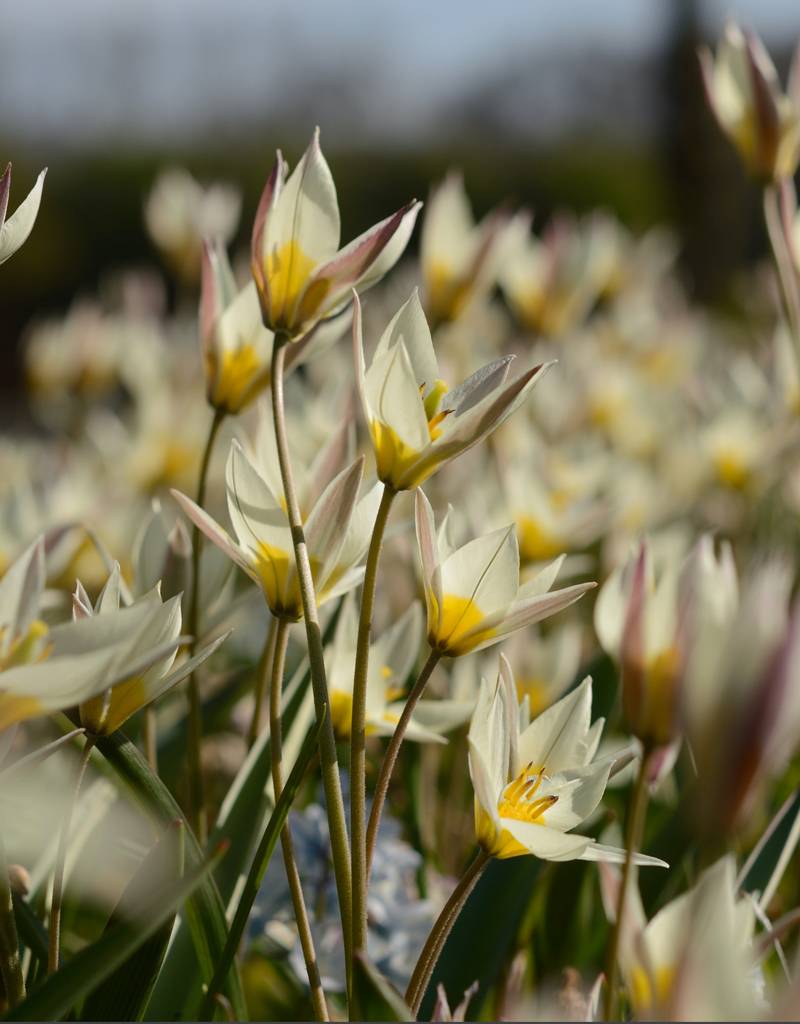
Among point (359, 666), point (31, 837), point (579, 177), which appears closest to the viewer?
point (359, 666)

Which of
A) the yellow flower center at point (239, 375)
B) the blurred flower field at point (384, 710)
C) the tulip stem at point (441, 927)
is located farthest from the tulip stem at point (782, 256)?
the tulip stem at point (441, 927)

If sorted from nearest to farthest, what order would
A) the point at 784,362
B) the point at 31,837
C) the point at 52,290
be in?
the point at 31,837
the point at 784,362
the point at 52,290

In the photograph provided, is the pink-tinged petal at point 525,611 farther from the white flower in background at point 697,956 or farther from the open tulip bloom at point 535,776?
the white flower in background at point 697,956

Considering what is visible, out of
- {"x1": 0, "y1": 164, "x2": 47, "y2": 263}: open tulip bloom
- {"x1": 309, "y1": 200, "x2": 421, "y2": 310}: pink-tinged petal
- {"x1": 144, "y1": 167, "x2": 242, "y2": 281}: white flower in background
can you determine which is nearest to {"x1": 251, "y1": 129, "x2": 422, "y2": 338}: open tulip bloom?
{"x1": 309, "y1": 200, "x2": 421, "y2": 310}: pink-tinged petal

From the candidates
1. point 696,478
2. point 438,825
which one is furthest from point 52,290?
point 438,825

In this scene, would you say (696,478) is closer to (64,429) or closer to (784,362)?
(784,362)

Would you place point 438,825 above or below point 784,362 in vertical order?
below

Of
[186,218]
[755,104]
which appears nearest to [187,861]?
[755,104]

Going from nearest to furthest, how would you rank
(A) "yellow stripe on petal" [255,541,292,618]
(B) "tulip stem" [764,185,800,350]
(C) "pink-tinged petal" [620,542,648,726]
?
(C) "pink-tinged petal" [620,542,648,726] < (A) "yellow stripe on petal" [255,541,292,618] < (B) "tulip stem" [764,185,800,350]

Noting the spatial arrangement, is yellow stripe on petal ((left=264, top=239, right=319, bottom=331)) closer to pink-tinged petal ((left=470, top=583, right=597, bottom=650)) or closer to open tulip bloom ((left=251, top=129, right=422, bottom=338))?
open tulip bloom ((left=251, top=129, right=422, bottom=338))
